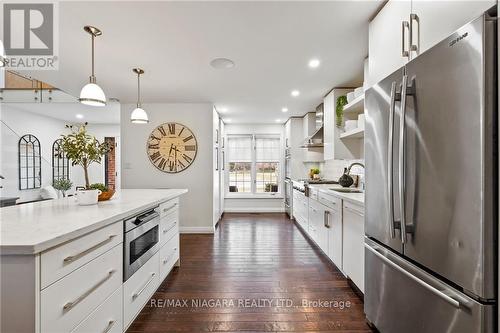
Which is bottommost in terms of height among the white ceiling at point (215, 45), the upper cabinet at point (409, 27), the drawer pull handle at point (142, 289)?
the drawer pull handle at point (142, 289)

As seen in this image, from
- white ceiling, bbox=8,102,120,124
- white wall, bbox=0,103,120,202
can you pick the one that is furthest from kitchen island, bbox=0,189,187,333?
white wall, bbox=0,103,120,202

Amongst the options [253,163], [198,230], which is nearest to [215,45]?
[198,230]

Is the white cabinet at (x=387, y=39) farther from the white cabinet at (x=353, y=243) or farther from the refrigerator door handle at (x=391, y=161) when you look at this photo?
the white cabinet at (x=353, y=243)

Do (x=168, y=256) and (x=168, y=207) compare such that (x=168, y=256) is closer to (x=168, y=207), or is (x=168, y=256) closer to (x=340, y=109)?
(x=168, y=207)

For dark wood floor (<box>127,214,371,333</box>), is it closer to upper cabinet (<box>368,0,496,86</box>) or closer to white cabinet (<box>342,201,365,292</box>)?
white cabinet (<box>342,201,365,292</box>)

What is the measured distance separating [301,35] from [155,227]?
87.8 inches

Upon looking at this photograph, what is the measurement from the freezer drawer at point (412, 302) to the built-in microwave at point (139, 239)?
5.67 ft

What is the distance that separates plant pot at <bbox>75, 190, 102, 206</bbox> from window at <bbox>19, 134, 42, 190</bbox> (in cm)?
618

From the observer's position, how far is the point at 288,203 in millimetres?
6156

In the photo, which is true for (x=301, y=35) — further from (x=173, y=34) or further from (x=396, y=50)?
(x=173, y=34)

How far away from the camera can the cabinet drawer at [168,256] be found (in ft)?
8.04

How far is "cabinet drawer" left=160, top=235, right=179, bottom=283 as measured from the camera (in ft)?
8.04

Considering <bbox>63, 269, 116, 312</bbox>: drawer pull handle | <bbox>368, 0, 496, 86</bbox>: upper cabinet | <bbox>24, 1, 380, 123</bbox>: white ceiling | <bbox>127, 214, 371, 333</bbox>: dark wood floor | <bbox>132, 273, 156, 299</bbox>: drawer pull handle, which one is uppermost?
<bbox>24, 1, 380, 123</bbox>: white ceiling

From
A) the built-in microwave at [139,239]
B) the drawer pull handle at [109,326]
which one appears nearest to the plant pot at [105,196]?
the built-in microwave at [139,239]
